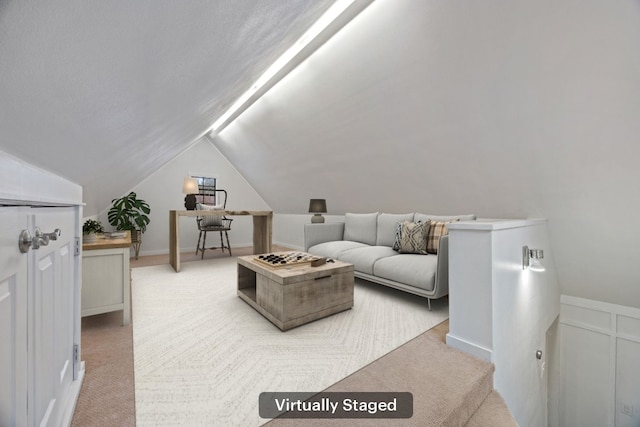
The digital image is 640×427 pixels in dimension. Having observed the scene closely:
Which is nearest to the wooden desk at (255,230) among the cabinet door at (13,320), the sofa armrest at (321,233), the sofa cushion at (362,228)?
the sofa armrest at (321,233)

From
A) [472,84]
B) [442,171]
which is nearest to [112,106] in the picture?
[472,84]

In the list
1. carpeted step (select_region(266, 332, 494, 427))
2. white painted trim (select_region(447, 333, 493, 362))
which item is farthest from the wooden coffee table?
white painted trim (select_region(447, 333, 493, 362))

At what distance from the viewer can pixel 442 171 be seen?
9.16ft

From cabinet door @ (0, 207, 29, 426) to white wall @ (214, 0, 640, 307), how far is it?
7.89 feet

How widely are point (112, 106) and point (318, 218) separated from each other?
3447mm

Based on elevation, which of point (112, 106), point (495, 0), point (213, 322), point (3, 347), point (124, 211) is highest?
point (495, 0)

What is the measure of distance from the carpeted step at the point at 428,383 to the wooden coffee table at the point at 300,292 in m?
0.65

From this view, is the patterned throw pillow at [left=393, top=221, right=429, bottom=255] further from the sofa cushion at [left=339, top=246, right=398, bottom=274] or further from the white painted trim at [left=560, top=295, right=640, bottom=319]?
the white painted trim at [left=560, top=295, right=640, bottom=319]

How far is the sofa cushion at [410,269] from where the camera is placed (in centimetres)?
228

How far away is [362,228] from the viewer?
12.3 ft

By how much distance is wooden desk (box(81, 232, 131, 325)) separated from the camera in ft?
5.92

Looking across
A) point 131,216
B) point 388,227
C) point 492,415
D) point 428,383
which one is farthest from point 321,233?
point 131,216

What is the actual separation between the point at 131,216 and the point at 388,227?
4.25 metres

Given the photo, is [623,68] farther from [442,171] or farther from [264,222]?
[264,222]
